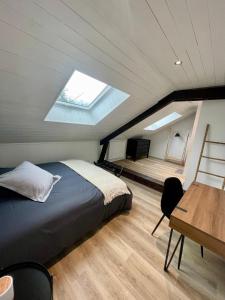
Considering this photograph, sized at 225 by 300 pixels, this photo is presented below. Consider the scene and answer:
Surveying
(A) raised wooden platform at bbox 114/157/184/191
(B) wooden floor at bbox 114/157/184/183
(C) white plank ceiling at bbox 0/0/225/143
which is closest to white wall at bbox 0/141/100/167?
(C) white plank ceiling at bbox 0/0/225/143

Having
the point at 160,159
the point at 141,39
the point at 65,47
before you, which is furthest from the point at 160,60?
the point at 160,159

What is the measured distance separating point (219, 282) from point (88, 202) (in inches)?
58.8

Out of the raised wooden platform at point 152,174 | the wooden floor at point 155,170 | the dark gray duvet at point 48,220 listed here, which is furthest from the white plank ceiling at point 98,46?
the wooden floor at point 155,170

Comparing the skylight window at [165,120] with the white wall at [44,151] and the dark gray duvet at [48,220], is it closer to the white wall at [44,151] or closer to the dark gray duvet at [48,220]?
the white wall at [44,151]

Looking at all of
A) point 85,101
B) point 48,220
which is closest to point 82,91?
point 85,101

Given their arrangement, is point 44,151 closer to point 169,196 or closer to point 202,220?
point 169,196

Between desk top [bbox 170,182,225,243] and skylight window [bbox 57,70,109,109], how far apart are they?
1894mm

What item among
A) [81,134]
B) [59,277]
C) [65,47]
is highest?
[65,47]

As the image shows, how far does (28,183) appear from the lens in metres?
1.59

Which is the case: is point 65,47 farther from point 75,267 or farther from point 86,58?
point 75,267

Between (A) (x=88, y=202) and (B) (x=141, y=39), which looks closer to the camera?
(B) (x=141, y=39)

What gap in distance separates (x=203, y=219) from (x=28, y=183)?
1.67 meters

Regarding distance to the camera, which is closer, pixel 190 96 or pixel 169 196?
pixel 169 196

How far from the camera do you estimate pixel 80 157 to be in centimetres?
362
